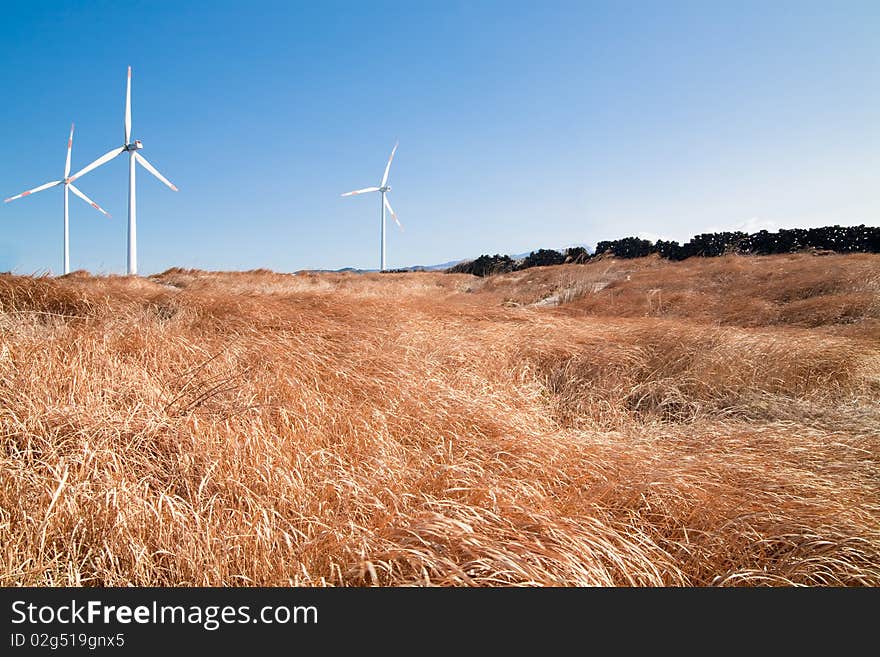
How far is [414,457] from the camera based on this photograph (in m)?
3.10

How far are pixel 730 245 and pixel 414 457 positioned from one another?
79.7 feet

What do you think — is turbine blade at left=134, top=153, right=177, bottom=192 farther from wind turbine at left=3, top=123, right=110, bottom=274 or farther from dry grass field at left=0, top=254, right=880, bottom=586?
dry grass field at left=0, top=254, right=880, bottom=586

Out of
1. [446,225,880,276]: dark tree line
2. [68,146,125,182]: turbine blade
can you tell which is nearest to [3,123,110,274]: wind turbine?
[68,146,125,182]: turbine blade

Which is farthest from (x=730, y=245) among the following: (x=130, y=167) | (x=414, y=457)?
(x=130, y=167)

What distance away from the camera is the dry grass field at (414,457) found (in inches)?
81.0

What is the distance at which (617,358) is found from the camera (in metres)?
6.20

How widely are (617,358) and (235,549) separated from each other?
17.6 ft

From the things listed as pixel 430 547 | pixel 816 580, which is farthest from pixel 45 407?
pixel 816 580

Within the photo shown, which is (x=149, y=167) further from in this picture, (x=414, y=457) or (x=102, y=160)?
(x=414, y=457)

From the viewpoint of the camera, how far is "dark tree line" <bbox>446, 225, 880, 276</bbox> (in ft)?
60.3

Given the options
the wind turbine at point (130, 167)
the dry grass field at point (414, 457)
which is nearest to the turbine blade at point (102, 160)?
the wind turbine at point (130, 167)

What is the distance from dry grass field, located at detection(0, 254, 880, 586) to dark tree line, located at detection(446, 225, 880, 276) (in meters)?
16.2

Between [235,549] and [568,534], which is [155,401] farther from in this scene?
[568,534]

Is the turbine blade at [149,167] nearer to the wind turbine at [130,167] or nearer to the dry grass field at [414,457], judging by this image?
the wind turbine at [130,167]
